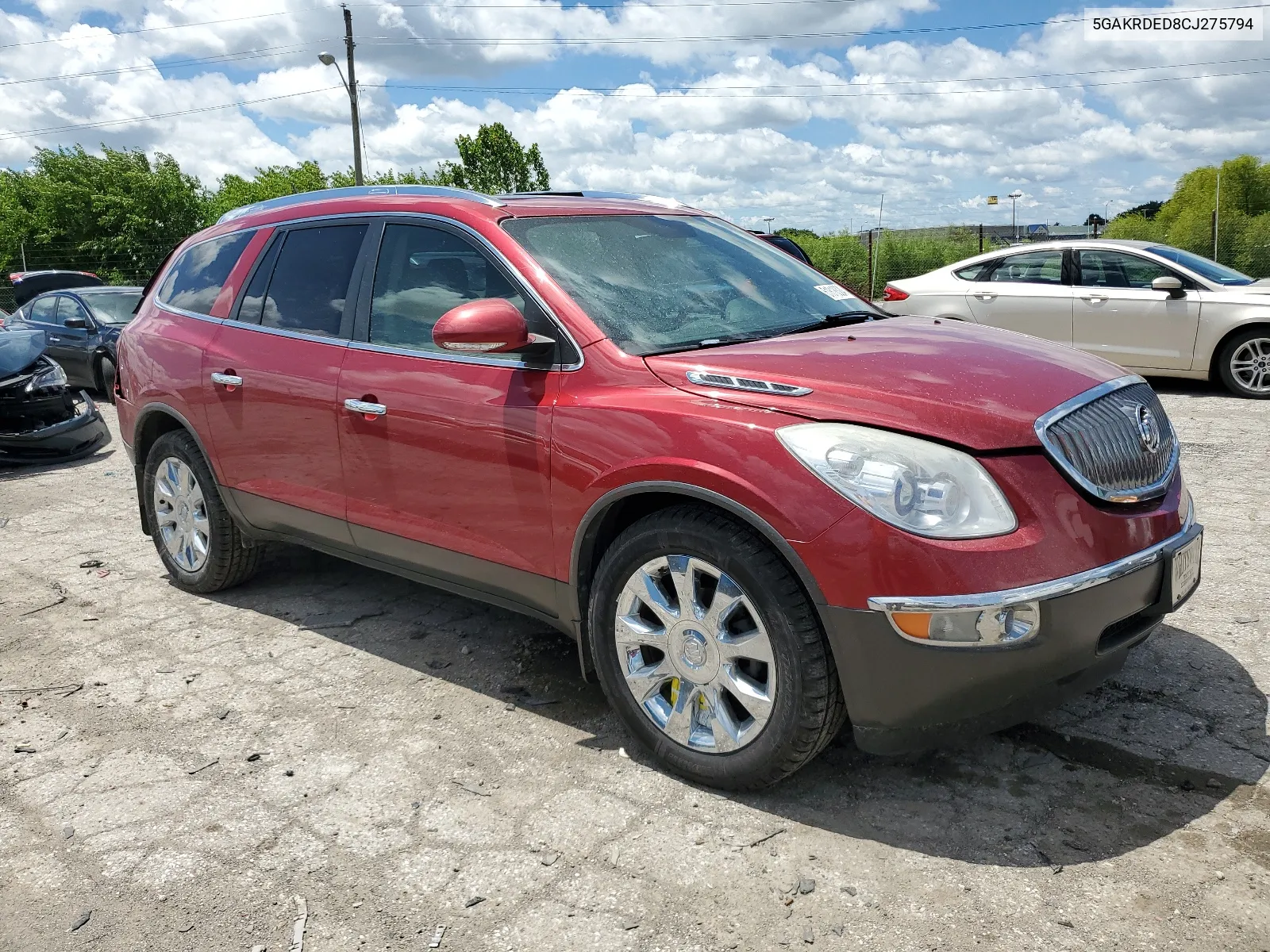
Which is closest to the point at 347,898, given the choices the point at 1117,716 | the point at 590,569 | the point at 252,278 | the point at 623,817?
the point at 623,817

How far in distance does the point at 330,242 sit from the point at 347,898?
265 centimetres

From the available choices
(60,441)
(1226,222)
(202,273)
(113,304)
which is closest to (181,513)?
(202,273)

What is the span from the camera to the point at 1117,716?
11.4 ft

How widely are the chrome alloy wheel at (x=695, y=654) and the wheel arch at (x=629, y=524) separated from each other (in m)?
0.18

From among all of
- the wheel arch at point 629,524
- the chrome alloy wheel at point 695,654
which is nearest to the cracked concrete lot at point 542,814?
the chrome alloy wheel at point 695,654

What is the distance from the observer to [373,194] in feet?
14.0

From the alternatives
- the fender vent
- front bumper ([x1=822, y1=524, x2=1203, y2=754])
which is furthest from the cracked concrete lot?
the fender vent

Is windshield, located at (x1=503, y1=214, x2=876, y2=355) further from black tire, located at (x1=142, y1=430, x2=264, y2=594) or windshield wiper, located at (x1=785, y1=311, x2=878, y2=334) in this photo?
black tire, located at (x1=142, y1=430, x2=264, y2=594)

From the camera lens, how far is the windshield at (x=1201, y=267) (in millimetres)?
10078

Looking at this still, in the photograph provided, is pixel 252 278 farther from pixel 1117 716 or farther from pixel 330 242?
pixel 1117 716

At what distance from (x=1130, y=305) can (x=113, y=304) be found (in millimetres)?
11833

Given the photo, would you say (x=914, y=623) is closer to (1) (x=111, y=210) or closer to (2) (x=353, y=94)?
(2) (x=353, y=94)

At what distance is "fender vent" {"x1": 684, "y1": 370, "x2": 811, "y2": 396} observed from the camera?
9.50ft

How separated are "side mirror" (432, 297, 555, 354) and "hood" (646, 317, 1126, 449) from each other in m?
0.44
